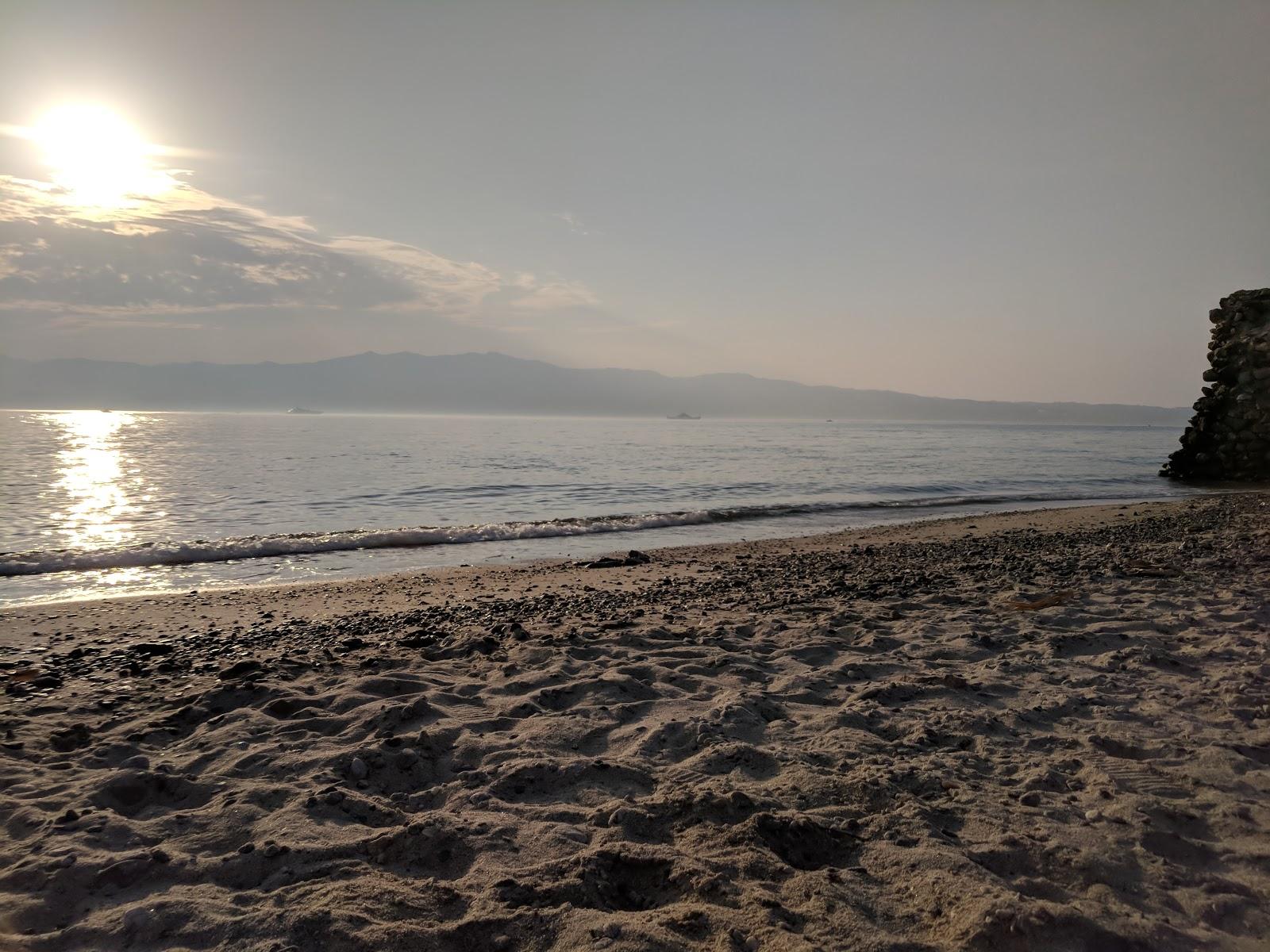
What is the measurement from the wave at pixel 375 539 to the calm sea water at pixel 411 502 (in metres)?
0.05

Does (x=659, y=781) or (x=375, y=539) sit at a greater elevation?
(x=659, y=781)

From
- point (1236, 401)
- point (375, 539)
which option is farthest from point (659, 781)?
point (1236, 401)

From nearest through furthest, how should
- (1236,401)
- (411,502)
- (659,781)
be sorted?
(659,781) < (411,502) < (1236,401)

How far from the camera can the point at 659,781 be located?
148 inches

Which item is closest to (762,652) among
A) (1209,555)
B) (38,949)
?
(38,949)

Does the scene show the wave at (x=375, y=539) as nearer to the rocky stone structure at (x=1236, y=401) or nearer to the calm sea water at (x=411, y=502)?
the calm sea water at (x=411, y=502)

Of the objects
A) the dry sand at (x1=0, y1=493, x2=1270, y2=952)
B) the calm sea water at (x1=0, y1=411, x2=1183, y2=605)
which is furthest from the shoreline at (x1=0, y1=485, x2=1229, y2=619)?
the dry sand at (x1=0, y1=493, x2=1270, y2=952)

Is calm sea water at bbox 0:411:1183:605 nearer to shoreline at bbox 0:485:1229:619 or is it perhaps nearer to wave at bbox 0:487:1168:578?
wave at bbox 0:487:1168:578

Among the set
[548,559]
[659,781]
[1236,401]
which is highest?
[1236,401]

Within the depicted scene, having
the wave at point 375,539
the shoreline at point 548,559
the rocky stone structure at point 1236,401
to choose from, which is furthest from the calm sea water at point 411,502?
the rocky stone structure at point 1236,401

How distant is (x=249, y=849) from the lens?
10.4ft

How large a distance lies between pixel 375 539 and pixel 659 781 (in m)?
11.9

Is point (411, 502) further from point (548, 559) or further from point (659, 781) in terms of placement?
point (659, 781)

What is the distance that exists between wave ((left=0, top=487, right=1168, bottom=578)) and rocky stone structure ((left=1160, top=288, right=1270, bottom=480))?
40.5 feet
